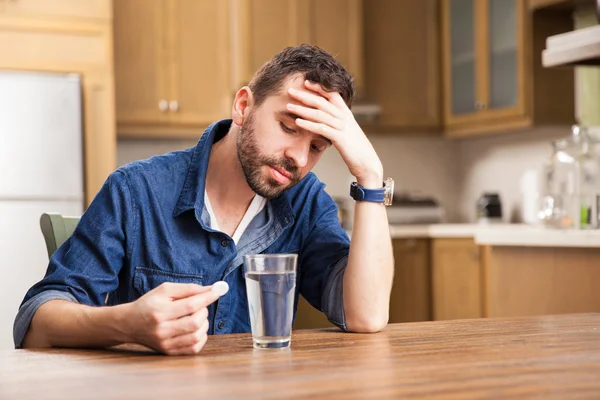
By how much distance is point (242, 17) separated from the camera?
14.7 ft

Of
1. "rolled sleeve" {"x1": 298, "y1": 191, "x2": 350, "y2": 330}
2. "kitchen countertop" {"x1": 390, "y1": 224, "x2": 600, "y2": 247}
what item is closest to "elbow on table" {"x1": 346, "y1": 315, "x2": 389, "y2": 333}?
"rolled sleeve" {"x1": 298, "y1": 191, "x2": 350, "y2": 330}

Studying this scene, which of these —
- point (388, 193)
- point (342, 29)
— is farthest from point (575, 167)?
point (388, 193)

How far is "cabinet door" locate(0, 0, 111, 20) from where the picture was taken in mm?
3820

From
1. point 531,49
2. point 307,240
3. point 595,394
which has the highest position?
point 531,49

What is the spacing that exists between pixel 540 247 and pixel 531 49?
1353 mm

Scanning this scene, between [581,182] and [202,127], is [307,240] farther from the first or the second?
[202,127]

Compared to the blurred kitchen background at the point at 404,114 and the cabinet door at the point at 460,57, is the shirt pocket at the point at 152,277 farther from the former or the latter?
the cabinet door at the point at 460,57

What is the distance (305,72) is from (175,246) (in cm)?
41

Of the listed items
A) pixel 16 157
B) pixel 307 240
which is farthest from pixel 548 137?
pixel 307 240

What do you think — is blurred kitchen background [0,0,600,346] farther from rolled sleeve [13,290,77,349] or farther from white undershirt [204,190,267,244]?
rolled sleeve [13,290,77,349]

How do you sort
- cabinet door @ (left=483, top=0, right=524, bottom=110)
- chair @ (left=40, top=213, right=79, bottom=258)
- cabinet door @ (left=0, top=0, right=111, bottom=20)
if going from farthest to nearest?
cabinet door @ (left=483, top=0, right=524, bottom=110) → cabinet door @ (left=0, top=0, right=111, bottom=20) → chair @ (left=40, top=213, right=79, bottom=258)

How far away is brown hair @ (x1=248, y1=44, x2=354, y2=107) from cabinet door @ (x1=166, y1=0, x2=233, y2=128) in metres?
2.81

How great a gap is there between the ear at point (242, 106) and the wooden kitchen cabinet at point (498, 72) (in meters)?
2.79

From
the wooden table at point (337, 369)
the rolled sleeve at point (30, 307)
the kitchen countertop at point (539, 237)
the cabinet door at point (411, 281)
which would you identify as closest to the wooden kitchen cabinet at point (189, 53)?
the cabinet door at point (411, 281)
